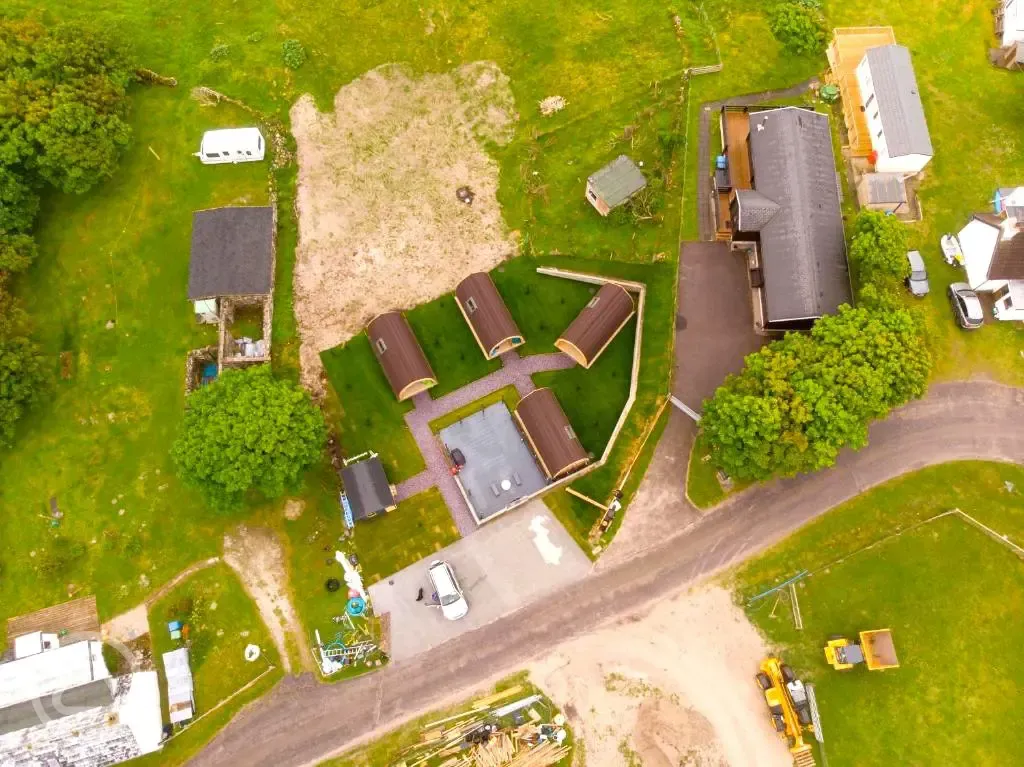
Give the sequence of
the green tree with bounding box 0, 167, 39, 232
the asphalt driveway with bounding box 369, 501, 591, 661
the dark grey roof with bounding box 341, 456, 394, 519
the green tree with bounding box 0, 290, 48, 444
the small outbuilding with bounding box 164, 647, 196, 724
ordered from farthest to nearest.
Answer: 1. the green tree with bounding box 0, 167, 39, 232
2. the green tree with bounding box 0, 290, 48, 444
3. the dark grey roof with bounding box 341, 456, 394, 519
4. the asphalt driveway with bounding box 369, 501, 591, 661
5. the small outbuilding with bounding box 164, 647, 196, 724

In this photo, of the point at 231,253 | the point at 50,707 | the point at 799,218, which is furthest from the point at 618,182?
the point at 50,707

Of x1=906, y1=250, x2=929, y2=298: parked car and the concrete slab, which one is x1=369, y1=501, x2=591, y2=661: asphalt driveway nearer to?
the concrete slab

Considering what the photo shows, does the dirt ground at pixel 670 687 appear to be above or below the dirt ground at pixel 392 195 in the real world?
below

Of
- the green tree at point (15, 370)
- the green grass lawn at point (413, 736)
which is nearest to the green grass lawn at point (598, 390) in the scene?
the green grass lawn at point (413, 736)

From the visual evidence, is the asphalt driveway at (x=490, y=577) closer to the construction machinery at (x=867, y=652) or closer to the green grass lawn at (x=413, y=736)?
the green grass lawn at (x=413, y=736)

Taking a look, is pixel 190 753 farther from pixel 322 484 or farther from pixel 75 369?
pixel 75 369

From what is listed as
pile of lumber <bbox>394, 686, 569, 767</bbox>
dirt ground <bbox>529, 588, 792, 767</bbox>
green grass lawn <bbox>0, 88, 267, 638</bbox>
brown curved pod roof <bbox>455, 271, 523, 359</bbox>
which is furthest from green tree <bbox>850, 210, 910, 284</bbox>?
green grass lawn <bbox>0, 88, 267, 638</bbox>
